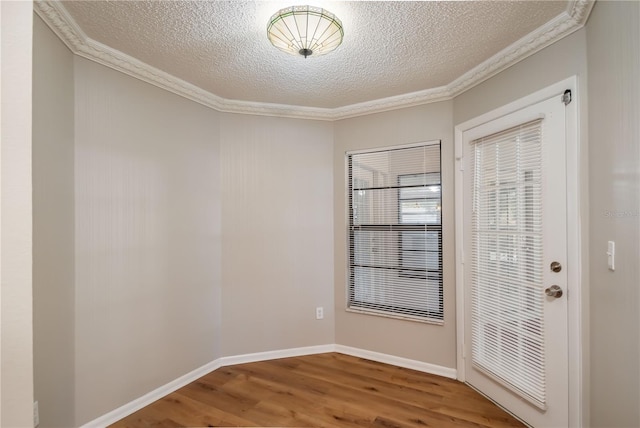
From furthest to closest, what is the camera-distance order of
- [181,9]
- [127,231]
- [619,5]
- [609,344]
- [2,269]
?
[127,231]
[181,9]
[609,344]
[619,5]
[2,269]

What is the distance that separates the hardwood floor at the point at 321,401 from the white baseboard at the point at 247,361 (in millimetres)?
55

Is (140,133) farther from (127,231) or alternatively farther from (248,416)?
(248,416)

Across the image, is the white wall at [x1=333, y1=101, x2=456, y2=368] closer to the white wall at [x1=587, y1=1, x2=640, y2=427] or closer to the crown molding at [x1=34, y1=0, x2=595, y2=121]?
the crown molding at [x1=34, y1=0, x2=595, y2=121]

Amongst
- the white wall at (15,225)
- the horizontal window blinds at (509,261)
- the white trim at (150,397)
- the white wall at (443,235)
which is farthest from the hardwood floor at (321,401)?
the white wall at (15,225)

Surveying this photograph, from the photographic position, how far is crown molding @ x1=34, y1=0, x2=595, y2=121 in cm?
175

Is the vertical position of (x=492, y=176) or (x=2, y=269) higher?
(x=492, y=176)

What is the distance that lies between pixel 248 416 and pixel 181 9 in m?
2.63

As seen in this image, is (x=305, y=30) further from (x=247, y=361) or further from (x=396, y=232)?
(x=247, y=361)

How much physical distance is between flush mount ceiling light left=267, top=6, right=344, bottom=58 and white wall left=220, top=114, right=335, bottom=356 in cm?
135

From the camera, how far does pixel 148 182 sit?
2430 mm

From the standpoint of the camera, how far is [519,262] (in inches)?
84.7

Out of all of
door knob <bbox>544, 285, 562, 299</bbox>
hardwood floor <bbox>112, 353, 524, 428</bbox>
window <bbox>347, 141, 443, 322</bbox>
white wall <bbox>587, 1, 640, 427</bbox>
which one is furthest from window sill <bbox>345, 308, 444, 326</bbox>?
white wall <bbox>587, 1, 640, 427</bbox>

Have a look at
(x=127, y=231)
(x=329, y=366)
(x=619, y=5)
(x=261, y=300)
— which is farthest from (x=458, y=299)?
(x=127, y=231)

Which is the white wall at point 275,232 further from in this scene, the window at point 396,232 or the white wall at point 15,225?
the white wall at point 15,225
